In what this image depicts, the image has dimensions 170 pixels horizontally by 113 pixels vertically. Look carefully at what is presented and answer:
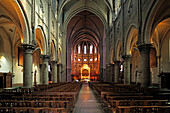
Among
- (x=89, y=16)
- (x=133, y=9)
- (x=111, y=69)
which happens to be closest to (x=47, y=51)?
(x=133, y=9)

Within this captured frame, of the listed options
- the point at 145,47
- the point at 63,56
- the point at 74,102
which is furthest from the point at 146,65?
the point at 63,56

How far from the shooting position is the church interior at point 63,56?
271 inches

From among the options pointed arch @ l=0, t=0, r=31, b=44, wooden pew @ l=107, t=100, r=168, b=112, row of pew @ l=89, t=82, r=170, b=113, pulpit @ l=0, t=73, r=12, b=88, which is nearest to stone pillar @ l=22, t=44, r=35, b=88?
pointed arch @ l=0, t=0, r=31, b=44

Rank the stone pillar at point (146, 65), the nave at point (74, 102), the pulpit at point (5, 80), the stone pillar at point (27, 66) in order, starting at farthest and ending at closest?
1. the pulpit at point (5, 80)
2. the stone pillar at point (146, 65)
3. the stone pillar at point (27, 66)
4. the nave at point (74, 102)

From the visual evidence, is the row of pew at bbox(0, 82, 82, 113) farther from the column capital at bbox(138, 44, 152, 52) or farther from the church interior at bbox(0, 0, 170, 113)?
the column capital at bbox(138, 44, 152, 52)

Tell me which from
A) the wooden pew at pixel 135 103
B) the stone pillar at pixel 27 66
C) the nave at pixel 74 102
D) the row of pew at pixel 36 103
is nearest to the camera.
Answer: the row of pew at pixel 36 103

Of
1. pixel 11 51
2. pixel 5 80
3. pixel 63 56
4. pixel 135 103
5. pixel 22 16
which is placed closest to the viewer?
pixel 135 103

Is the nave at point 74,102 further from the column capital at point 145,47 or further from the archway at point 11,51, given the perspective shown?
the archway at point 11,51

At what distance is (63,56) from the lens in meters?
34.8

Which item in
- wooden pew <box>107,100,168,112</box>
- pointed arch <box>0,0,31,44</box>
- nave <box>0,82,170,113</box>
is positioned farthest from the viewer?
pointed arch <box>0,0,31,44</box>

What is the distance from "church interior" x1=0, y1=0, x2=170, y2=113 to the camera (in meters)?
6.88

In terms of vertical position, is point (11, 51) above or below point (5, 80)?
above

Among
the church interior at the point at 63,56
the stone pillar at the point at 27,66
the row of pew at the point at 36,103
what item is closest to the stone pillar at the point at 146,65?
the church interior at the point at 63,56

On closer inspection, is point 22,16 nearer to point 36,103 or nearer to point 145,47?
point 36,103
